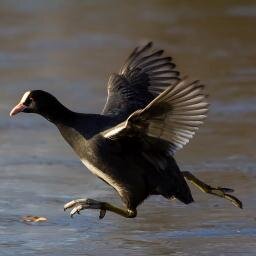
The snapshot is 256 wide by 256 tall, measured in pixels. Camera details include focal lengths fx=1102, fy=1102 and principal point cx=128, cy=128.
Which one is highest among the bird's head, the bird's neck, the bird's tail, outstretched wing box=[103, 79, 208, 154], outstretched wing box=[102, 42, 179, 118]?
outstretched wing box=[102, 42, 179, 118]

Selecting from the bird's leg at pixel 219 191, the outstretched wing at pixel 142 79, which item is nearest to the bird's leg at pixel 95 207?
the bird's leg at pixel 219 191

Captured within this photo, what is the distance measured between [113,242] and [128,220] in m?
0.59

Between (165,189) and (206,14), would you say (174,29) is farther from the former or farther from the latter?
(165,189)

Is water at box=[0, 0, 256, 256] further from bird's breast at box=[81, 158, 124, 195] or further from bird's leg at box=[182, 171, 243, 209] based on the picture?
bird's breast at box=[81, 158, 124, 195]

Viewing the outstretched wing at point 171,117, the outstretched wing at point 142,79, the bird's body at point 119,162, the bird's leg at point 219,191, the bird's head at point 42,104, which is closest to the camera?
the outstretched wing at point 171,117

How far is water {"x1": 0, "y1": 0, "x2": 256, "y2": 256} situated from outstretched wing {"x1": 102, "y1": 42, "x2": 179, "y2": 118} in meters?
0.75

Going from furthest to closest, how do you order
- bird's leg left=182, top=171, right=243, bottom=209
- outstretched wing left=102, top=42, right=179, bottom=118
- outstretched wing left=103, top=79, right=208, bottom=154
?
1. outstretched wing left=102, top=42, right=179, bottom=118
2. bird's leg left=182, top=171, right=243, bottom=209
3. outstretched wing left=103, top=79, right=208, bottom=154

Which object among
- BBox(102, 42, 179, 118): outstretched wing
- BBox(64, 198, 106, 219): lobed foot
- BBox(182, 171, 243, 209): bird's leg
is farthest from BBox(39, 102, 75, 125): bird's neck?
BBox(182, 171, 243, 209): bird's leg

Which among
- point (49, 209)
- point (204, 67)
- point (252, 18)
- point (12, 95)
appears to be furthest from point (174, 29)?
point (49, 209)

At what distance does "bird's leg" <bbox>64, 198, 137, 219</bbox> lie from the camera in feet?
22.2

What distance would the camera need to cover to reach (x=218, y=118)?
1054cm

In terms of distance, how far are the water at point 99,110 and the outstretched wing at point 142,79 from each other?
29.5 inches

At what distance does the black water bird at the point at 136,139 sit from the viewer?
20.6 feet

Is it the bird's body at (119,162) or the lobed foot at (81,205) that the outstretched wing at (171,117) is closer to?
the bird's body at (119,162)
